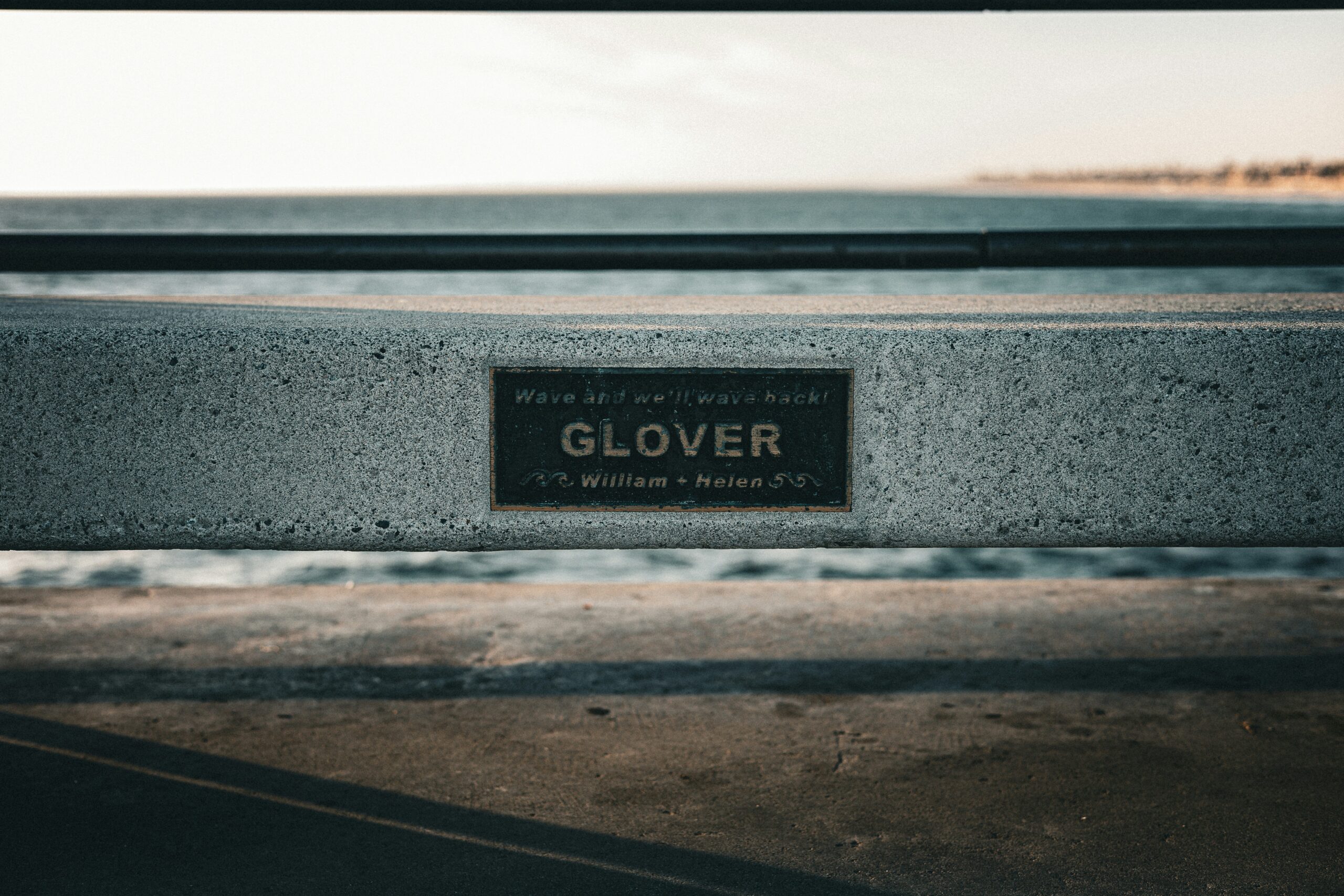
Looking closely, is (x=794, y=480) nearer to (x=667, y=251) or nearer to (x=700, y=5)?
(x=667, y=251)

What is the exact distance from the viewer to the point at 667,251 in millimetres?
3160

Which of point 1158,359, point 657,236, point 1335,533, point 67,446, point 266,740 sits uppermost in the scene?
point 657,236

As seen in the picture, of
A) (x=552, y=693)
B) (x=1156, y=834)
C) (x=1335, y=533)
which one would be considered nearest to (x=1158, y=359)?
(x=1335, y=533)

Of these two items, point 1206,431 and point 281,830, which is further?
point 1206,431

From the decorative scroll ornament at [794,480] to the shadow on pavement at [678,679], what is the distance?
0.89 m

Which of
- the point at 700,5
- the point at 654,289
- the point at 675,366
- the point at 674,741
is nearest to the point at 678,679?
the point at 674,741

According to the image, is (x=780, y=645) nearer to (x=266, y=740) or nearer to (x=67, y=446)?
(x=266, y=740)

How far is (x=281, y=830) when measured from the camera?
263 centimetres

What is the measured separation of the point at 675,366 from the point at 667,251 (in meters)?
0.47

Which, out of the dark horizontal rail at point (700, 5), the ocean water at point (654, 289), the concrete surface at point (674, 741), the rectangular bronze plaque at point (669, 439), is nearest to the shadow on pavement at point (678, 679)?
the concrete surface at point (674, 741)

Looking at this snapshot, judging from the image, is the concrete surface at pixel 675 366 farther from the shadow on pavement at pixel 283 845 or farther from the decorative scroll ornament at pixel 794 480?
the shadow on pavement at pixel 283 845

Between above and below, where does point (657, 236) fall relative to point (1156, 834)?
above

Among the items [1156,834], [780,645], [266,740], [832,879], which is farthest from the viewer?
[780,645]

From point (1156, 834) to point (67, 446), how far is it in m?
2.79
